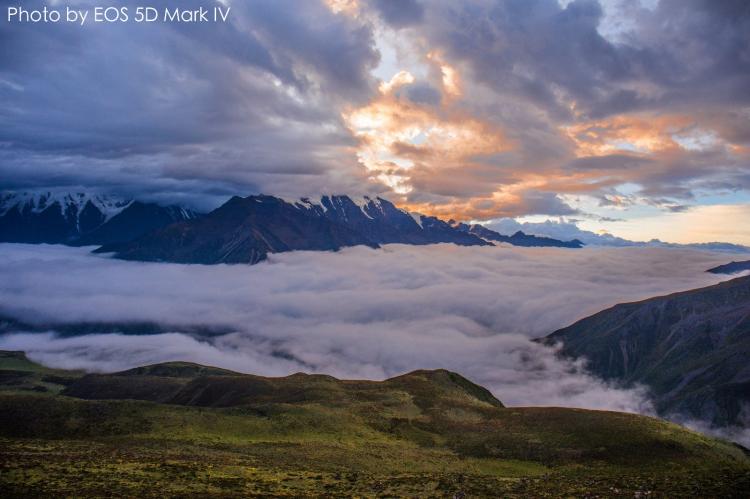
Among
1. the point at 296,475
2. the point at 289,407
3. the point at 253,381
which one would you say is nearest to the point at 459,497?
the point at 296,475

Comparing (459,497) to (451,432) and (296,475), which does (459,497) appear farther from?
(451,432)

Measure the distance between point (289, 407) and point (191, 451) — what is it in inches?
1517

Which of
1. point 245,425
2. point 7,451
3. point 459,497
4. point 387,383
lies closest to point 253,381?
point 387,383

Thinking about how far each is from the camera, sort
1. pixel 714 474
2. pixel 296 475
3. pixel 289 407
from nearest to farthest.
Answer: pixel 714 474 → pixel 296 475 → pixel 289 407

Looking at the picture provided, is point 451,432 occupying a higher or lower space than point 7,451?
lower

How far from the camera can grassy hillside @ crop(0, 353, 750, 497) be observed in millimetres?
59125

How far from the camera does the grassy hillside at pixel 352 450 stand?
59.1m

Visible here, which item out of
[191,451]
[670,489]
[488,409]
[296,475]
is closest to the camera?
[670,489]

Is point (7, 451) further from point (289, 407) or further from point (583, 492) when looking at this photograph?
point (583, 492)

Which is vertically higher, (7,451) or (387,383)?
(7,451)

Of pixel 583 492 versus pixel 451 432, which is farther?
pixel 451 432

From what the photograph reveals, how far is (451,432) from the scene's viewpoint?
11025 cm

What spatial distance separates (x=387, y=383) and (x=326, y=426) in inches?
2167

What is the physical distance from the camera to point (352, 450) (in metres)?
93.2
